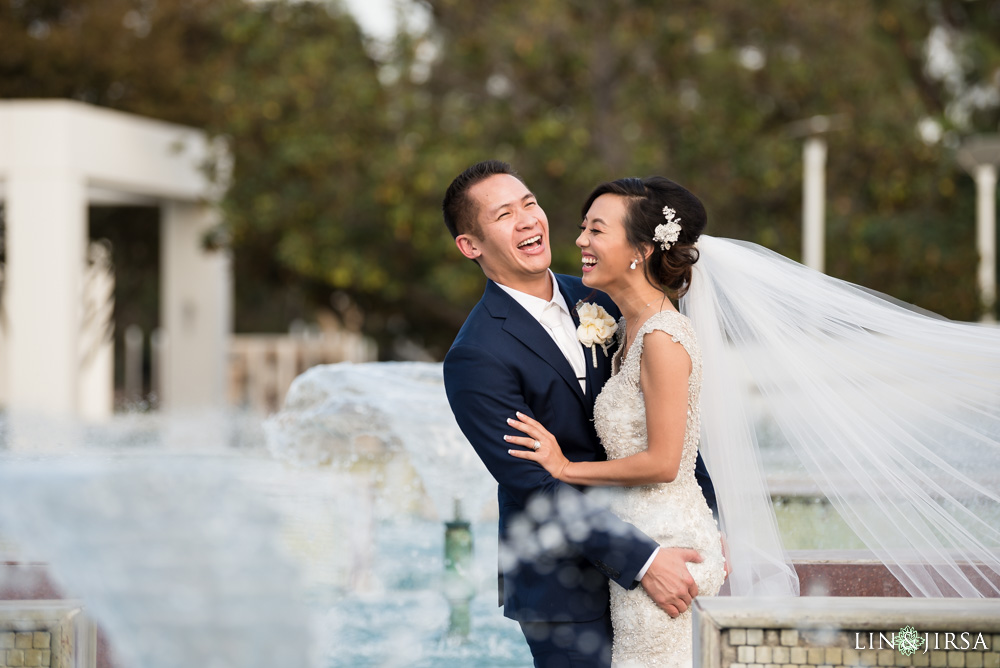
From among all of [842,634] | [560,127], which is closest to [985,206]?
[560,127]

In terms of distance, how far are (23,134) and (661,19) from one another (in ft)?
26.7

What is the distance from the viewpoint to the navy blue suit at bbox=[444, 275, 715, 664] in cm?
311

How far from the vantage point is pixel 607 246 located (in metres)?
3.21

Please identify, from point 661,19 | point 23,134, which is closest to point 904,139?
point 661,19

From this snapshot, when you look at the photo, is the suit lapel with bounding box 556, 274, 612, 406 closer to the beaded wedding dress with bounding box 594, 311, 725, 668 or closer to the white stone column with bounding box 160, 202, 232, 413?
the beaded wedding dress with bounding box 594, 311, 725, 668

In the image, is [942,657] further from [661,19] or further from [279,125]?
[279,125]

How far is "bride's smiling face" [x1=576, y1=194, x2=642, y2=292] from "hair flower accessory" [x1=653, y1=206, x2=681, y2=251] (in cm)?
8

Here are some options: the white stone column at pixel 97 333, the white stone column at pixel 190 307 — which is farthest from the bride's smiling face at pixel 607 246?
the white stone column at pixel 97 333

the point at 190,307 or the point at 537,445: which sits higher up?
the point at 190,307

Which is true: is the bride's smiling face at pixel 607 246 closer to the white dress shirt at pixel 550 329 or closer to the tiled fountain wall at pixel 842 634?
the white dress shirt at pixel 550 329

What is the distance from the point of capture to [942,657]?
9.69ft

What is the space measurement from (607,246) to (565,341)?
1.20ft

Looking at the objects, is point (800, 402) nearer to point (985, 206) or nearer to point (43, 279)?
point (985, 206)

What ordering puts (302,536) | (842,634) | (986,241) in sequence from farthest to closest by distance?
1. (986,241)
2. (302,536)
3. (842,634)
